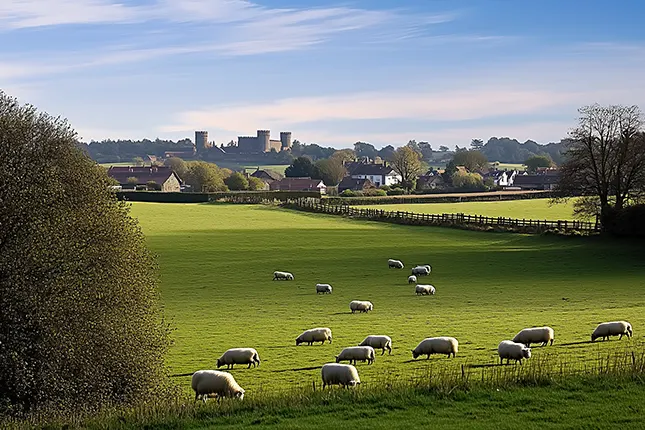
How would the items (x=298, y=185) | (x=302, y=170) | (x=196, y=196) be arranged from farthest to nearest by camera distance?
(x=302, y=170) → (x=298, y=185) → (x=196, y=196)

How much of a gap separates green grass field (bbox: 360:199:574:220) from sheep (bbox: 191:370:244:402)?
79.7m

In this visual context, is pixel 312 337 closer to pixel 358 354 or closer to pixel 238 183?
pixel 358 354

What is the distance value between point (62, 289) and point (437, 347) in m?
10.1

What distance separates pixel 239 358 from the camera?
76.9 ft

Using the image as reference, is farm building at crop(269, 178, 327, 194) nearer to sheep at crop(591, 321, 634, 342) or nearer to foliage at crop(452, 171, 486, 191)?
foliage at crop(452, 171, 486, 191)

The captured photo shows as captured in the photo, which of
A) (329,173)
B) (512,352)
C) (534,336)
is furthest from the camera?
(329,173)

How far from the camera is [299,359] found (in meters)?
24.1

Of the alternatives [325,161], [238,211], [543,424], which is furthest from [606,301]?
[325,161]

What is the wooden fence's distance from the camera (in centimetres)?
6925

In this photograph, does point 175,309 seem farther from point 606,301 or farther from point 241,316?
point 606,301

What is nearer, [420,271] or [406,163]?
[420,271]

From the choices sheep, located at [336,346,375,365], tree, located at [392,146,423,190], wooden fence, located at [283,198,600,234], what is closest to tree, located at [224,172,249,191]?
tree, located at [392,146,423,190]

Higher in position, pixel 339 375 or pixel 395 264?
pixel 339 375

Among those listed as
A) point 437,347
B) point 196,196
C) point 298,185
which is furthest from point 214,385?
point 298,185
